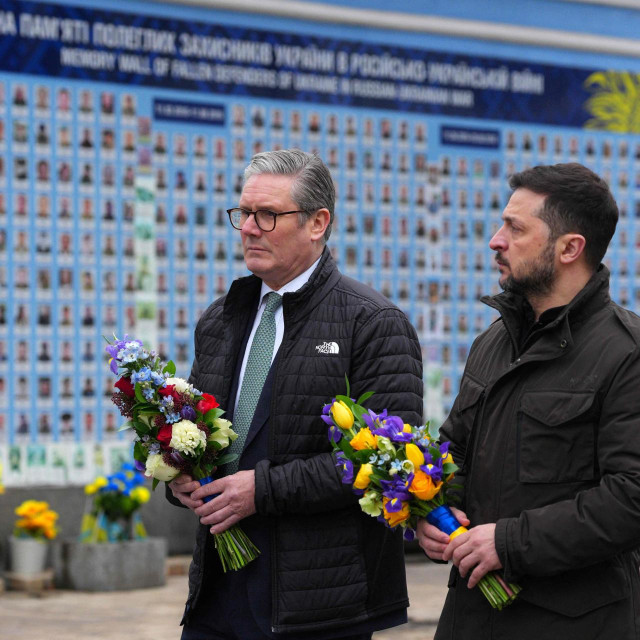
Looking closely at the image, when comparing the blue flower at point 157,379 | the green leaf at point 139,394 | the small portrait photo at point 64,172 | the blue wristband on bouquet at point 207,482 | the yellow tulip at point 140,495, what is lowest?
the yellow tulip at point 140,495

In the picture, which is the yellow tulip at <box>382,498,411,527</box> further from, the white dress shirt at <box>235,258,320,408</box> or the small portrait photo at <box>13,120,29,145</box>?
the small portrait photo at <box>13,120,29,145</box>

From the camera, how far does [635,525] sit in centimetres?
287

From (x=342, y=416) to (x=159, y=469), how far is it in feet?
2.13

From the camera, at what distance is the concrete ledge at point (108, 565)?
26.5ft

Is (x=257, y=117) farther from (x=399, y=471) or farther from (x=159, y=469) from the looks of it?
(x=399, y=471)

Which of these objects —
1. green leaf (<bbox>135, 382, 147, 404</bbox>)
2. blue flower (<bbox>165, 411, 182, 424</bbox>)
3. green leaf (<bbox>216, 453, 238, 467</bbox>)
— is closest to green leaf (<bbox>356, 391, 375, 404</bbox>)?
green leaf (<bbox>216, 453, 238, 467</bbox>)

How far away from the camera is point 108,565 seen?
8.09m

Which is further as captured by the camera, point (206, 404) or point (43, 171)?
point (43, 171)

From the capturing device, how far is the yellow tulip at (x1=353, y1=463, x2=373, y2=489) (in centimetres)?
314

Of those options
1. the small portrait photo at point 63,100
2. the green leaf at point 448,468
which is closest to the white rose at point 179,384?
the green leaf at point 448,468

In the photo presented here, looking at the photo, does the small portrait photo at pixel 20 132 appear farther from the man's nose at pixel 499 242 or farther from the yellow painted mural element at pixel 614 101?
the man's nose at pixel 499 242

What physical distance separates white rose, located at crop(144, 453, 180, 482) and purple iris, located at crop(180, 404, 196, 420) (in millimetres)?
154

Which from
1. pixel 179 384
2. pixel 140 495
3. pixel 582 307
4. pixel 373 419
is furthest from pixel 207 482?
pixel 140 495

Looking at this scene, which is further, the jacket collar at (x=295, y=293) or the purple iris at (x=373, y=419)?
the jacket collar at (x=295, y=293)
